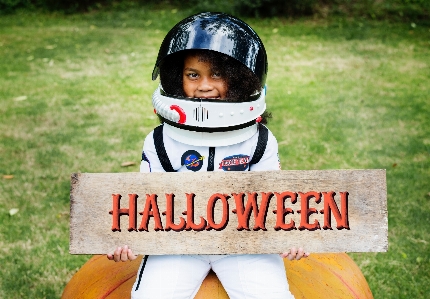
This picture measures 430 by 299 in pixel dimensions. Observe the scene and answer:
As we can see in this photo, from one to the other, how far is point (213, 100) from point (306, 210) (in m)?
0.63

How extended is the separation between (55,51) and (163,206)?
885 cm

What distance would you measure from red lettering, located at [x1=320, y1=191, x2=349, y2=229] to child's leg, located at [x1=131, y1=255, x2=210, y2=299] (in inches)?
23.4

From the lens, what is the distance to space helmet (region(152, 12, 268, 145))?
2453mm

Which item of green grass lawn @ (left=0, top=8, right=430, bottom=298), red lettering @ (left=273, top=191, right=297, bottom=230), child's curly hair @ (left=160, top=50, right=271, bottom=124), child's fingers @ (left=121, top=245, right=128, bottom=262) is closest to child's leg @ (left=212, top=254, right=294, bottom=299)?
red lettering @ (left=273, top=191, right=297, bottom=230)

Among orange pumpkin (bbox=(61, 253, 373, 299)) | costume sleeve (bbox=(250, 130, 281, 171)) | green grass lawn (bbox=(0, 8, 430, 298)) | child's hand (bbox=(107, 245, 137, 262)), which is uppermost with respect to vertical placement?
costume sleeve (bbox=(250, 130, 281, 171))

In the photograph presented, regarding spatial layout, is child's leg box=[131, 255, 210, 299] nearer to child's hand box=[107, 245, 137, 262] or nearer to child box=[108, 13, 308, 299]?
child box=[108, 13, 308, 299]

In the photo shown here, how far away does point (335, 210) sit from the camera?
233cm

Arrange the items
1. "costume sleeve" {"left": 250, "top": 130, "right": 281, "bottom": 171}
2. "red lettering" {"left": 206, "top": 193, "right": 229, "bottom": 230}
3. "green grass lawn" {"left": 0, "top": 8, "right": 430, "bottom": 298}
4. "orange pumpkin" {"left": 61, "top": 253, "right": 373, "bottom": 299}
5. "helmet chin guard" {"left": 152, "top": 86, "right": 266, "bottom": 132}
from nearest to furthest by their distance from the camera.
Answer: "red lettering" {"left": 206, "top": 193, "right": 229, "bottom": 230}
"helmet chin guard" {"left": 152, "top": 86, "right": 266, "bottom": 132}
"orange pumpkin" {"left": 61, "top": 253, "right": 373, "bottom": 299}
"costume sleeve" {"left": 250, "top": 130, "right": 281, "bottom": 171}
"green grass lawn" {"left": 0, "top": 8, "right": 430, "bottom": 298}

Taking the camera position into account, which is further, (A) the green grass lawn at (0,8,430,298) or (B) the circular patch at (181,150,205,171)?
(A) the green grass lawn at (0,8,430,298)

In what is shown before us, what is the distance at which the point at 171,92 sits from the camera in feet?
9.10

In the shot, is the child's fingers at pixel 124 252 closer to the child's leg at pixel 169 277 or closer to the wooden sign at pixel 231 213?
the wooden sign at pixel 231 213

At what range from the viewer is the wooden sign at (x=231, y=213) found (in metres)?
2.33

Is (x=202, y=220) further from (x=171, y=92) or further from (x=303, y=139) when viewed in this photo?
(x=303, y=139)

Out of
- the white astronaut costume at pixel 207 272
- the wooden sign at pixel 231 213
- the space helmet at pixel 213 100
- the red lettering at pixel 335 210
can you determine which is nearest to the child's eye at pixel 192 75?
the space helmet at pixel 213 100
